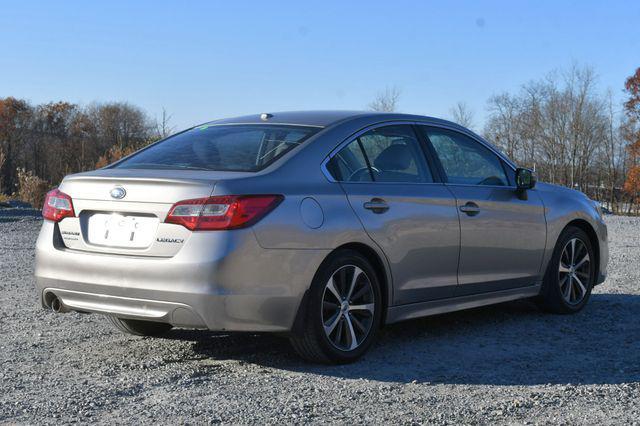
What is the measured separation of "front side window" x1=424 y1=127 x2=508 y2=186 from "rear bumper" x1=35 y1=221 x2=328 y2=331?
170 cm

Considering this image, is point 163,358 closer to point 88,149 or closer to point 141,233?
point 141,233

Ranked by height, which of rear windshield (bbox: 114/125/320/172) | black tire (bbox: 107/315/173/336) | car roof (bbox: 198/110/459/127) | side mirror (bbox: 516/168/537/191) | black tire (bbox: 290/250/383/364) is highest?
car roof (bbox: 198/110/459/127)

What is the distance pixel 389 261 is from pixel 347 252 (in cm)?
40

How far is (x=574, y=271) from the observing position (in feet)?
24.0

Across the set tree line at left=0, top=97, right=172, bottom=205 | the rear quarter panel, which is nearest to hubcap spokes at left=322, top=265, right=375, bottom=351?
the rear quarter panel

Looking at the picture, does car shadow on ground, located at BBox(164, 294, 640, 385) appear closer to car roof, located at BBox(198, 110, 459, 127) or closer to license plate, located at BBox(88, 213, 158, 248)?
license plate, located at BBox(88, 213, 158, 248)

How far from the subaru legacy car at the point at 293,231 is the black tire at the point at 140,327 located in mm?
14

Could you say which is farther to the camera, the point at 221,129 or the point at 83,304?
the point at 221,129

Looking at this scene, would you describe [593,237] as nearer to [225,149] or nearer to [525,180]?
[525,180]

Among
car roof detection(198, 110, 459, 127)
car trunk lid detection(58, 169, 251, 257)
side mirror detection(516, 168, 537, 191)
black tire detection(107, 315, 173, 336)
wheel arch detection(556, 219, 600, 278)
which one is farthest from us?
wheel arch detection(556, 219, 600, 278)

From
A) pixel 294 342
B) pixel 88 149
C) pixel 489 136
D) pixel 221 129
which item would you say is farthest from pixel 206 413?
pixel 88 149

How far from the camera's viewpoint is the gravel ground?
4.14 meters

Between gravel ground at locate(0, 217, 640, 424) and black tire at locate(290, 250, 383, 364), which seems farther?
black tire at locate(290, 250, 383, 364)

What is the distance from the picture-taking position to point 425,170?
6066 mm
